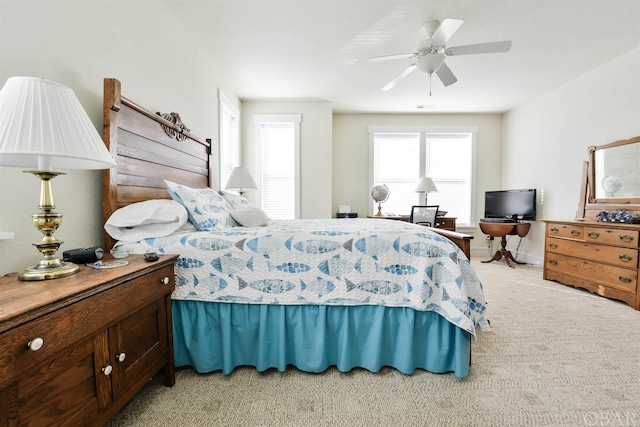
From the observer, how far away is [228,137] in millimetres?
4086

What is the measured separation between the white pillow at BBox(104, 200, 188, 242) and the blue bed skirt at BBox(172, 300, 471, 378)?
0.43m

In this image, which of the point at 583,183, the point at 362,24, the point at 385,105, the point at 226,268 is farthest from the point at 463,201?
the point at 226,268

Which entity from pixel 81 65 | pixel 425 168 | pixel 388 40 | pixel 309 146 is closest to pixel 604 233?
pixel 425 168

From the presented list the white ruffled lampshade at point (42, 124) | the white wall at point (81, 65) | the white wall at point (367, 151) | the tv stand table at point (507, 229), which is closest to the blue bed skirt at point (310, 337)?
the white wall at point (81, 65)

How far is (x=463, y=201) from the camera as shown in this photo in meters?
5.25

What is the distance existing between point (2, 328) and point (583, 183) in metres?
5.09

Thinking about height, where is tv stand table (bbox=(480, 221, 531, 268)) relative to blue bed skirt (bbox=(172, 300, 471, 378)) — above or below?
above

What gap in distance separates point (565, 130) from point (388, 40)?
9.92 feet

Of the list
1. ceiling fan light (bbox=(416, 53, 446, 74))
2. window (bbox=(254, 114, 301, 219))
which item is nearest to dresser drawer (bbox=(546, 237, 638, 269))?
ceiling fan light (bbox=(416, 53, 446, 74))

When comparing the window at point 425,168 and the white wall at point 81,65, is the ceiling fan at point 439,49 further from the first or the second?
the window at point 425,168

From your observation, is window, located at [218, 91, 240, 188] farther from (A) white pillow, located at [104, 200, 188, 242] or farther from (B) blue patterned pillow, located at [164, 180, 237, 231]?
(A) white pillow, located at [104, 200, 188, 242]

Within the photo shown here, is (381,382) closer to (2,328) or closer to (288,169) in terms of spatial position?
(2,328)

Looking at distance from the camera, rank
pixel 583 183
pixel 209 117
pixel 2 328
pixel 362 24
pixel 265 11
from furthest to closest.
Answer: pixel 583 183
pixel 209 117
pixel 362 24
pixel 265 11
pixel 2 328

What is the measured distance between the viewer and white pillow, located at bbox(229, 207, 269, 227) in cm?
207
